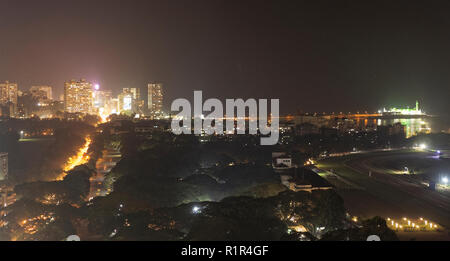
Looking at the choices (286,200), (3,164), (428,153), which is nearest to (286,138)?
(428,153)

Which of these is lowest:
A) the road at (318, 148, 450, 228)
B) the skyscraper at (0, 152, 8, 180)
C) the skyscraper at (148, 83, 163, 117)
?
the road at (318, 148, 450, 228)

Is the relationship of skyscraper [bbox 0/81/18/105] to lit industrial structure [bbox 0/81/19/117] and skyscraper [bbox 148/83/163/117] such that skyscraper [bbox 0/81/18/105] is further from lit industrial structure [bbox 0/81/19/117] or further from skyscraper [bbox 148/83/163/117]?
skyscraper [bbox 148/83/163/117]

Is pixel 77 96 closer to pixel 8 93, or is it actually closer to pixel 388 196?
pixel 8 93

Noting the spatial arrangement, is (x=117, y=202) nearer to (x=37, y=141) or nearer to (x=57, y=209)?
(x=57, y=209)

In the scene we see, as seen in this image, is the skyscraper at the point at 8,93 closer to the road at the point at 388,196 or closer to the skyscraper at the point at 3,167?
the skyscraper at the point at 3,167

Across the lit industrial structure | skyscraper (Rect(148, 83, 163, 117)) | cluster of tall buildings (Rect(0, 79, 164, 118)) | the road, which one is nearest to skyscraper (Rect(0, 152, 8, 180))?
the road

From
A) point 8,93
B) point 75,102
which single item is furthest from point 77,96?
point 8,93

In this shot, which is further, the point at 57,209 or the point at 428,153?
the point at 428,153
